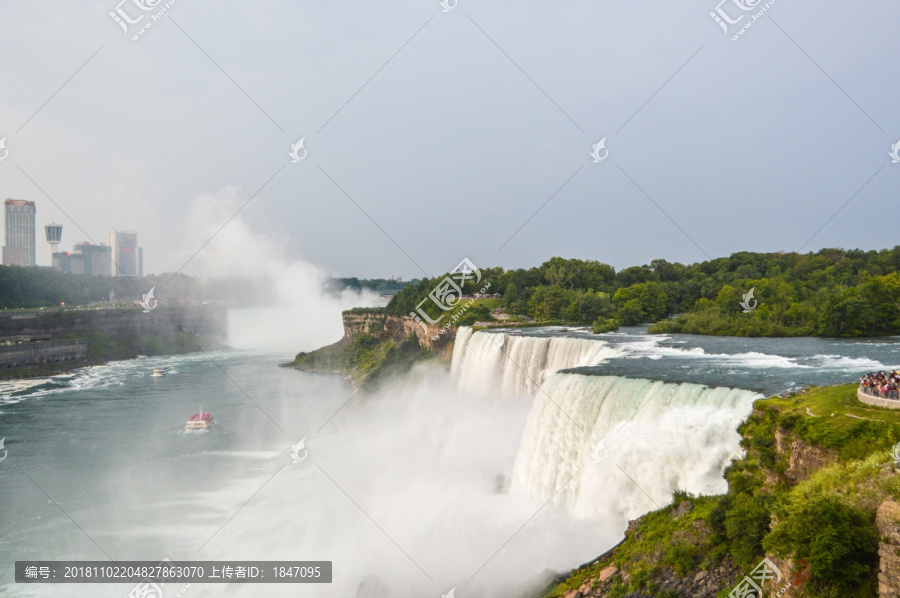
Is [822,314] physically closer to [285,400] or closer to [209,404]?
[285,400]

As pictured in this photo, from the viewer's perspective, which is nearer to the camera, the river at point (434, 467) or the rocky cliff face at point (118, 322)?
the river at point (434, 467)

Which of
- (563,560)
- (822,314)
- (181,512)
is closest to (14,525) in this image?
(181,512)

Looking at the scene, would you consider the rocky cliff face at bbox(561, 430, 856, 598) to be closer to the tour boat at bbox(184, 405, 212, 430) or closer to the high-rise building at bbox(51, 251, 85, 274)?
the tour boat at bbox(184, 405, 212, 430)

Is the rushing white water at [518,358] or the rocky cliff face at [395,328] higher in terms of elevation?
the rocky cliff face at [395,328]

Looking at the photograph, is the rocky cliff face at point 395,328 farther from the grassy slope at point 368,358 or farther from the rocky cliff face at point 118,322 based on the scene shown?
the rocky cliff face at point 118,322

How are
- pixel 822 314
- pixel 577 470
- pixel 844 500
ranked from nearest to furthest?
1. pixel 844 500
2. pixel 577 470
3. pixel 822 314

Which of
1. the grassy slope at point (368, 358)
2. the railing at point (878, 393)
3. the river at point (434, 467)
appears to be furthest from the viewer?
the grassy slope at point (368, 358)

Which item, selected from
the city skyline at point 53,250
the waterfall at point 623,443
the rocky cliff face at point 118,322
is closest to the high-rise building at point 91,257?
the city skyline at point 53,250
